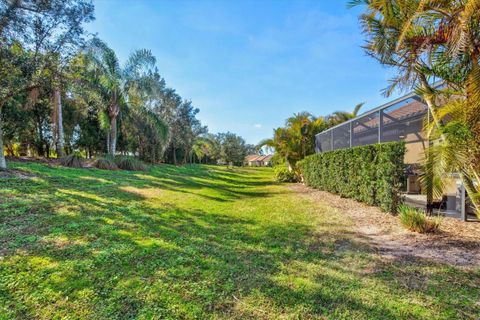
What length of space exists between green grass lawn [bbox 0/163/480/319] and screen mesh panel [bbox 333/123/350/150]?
6628mm

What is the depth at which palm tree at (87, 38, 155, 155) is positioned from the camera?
1403 centimetres

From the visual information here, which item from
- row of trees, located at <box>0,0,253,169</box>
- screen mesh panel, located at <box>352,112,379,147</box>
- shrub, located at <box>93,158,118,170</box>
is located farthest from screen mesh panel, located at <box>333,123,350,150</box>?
shrub, located at <box>93,158,118,170</box>

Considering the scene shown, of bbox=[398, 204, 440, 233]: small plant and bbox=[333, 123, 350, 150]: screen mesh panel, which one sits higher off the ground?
bbox=[333, 123, 350, 150]: screen mesh panel

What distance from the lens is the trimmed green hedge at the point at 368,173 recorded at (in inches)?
232

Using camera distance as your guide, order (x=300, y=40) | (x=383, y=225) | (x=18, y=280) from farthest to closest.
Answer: (x=300, y=40)
(x=383, y=225)
(x=18, y=280)

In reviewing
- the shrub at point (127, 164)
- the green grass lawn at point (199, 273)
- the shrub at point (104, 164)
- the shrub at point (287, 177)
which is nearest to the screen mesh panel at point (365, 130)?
the green grass lawn at point (199, 273)

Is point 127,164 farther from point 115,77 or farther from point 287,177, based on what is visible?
point 287,177

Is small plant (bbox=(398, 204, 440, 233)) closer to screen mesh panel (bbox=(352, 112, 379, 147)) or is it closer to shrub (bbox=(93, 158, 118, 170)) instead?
screen mesh panel (bbox=(352, 112, 379, 147))

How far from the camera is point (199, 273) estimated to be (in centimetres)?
288

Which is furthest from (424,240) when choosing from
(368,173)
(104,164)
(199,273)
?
(104,164)

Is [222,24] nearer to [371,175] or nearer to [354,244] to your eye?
[371,175]

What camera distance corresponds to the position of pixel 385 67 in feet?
18.2

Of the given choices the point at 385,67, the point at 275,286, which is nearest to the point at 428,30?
the point at 385,67

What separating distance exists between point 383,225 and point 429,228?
885 millimetres
